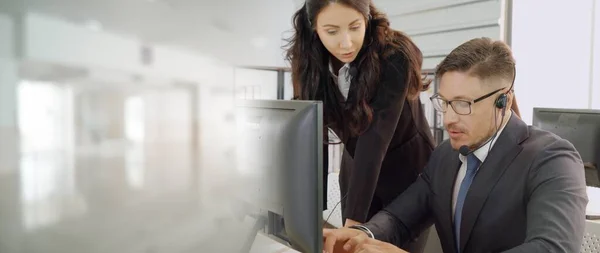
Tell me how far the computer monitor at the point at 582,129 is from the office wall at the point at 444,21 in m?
1.26

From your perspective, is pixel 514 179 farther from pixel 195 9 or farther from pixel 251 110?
pixel 195 9

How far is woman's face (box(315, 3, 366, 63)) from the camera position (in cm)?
123

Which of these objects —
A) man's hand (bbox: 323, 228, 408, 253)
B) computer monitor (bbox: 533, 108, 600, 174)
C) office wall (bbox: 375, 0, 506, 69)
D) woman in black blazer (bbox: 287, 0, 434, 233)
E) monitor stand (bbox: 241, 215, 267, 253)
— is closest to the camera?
monitor stand (bbox: 241, 215, 267, 253)

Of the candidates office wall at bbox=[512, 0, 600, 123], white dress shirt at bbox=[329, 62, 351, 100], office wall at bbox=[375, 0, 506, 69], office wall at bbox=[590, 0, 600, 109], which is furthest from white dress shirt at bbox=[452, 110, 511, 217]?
office wall at bbox=[590, 0, 600, 109]

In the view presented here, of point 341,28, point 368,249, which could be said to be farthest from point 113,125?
point 341,28

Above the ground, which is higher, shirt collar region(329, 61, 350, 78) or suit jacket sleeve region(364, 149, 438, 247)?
shirt collar region(329, 61, 350, 78)

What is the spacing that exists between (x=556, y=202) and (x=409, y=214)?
1.31 ft

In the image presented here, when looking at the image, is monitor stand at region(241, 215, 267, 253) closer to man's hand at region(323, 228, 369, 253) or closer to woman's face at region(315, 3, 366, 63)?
man's hand at region(323, 228, 369, 253)

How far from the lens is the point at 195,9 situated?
0.58 metres

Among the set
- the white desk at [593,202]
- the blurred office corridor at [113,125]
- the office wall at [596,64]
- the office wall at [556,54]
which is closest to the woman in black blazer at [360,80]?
the blurred office corridor at [113,125]

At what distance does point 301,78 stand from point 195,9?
775mm

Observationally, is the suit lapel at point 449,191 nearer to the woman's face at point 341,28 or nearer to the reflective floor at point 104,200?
the woman's face at point 341,28

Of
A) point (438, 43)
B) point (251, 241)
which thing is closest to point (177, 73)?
point (251, 241)

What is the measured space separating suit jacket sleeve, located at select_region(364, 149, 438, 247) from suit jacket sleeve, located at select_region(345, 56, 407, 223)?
8 centimetres
